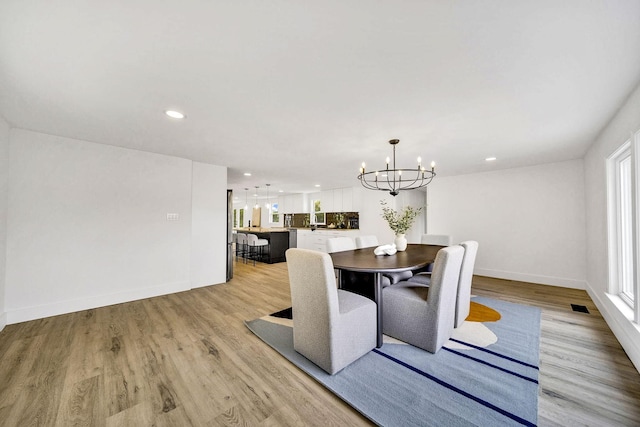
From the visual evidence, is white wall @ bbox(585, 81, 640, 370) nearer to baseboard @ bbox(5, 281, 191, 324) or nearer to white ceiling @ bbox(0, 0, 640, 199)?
white ceiling @ bbox(0, 0, 640, 199)

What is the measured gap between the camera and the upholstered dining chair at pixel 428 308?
206 centimetres

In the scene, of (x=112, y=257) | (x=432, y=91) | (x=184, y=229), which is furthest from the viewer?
(x=184, y=229)

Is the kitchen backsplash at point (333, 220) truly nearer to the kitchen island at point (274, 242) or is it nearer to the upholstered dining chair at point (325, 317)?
the kitchen island at point (274, 242)

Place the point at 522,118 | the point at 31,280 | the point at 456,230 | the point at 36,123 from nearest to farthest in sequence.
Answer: the point at 522,118, the point at 36,123, the point at 31,280, the point at 456,230

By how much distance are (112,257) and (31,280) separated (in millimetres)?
747

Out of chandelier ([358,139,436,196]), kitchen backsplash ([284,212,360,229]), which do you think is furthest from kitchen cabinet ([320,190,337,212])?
chandelier ([358,139,436,196])

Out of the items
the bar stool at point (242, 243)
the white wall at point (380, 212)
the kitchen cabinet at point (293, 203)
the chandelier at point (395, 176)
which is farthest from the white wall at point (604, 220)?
the kitchen cabinet at point (293, 203)

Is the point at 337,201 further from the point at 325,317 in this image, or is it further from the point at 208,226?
the point at 325,317

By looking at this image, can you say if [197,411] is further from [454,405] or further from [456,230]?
[456,230]

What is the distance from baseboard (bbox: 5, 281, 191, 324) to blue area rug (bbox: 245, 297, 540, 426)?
2.09 meters

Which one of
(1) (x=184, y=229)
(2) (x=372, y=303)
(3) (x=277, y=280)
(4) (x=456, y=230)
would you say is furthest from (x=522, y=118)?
(1) (x=184, y=229)

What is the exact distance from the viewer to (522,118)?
2.41 meters

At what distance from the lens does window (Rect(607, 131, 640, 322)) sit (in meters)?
2.56

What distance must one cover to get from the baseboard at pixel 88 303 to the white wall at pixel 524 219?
553 centimetres
